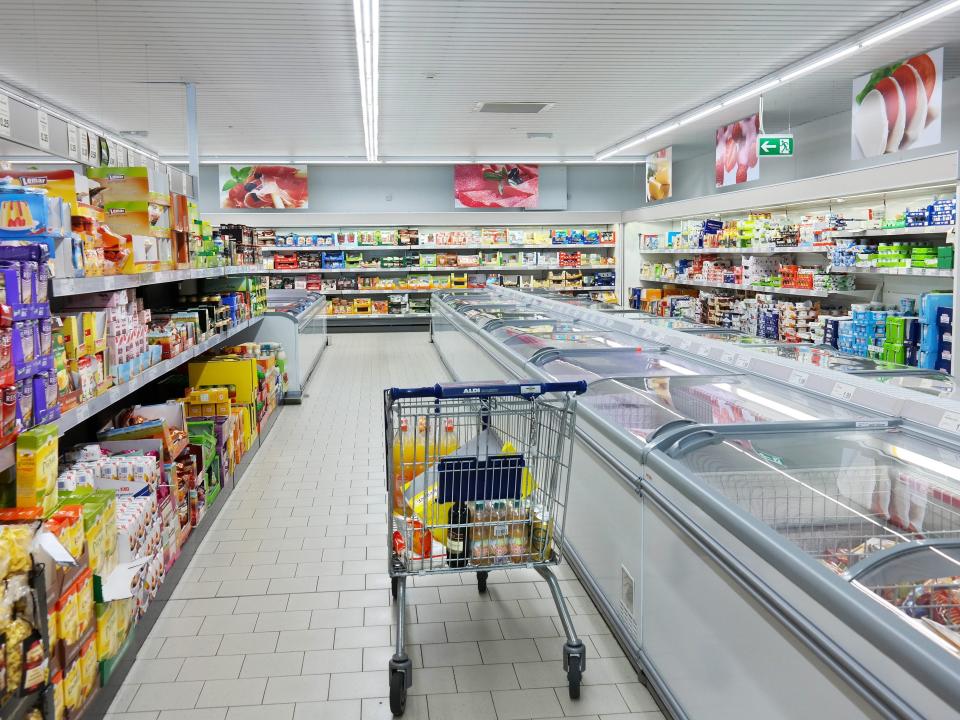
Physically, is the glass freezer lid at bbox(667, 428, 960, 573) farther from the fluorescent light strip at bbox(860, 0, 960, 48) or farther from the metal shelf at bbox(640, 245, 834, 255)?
the metal shelf at bbox(640, 245, 834, 255)

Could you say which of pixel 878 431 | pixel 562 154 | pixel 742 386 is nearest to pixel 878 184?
pixel 742 386

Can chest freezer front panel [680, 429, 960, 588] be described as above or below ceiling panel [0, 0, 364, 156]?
below

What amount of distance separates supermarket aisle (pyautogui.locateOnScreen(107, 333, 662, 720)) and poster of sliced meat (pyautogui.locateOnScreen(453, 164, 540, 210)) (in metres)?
12.1

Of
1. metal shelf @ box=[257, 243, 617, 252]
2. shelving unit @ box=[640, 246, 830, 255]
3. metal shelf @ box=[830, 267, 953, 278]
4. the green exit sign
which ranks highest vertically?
the green exit sign

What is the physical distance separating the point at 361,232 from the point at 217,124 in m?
4.89

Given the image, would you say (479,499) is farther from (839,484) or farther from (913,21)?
(913,21)

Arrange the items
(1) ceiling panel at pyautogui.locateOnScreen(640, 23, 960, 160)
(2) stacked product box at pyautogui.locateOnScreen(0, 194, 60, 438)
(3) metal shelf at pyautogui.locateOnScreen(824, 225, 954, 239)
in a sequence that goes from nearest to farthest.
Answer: (2) stacked product box at pyautogui.locateOnScreen(0, 194, 60, 438) → (3) metal shelf at pyautogui.locateOnScreen(824, 225, 954, 239) → (1) ceiling panel at pyautogui.locateOnScreen(640, 23, 960, 160)

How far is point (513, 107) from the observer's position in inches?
414

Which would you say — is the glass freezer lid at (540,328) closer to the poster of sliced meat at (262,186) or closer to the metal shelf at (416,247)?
the metal shelf at (416,247)

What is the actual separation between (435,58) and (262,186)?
28.5 feet

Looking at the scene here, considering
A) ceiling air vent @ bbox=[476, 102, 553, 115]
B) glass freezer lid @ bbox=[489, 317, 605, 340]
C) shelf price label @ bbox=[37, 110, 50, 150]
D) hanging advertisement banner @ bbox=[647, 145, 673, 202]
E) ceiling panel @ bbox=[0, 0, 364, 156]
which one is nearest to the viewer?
shelf price label @ bbox=[37, 110, 50, 150]

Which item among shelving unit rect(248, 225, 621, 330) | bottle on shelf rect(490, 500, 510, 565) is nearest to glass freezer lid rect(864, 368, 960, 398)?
bottle on shelf rect(490, 500, 510, 565)

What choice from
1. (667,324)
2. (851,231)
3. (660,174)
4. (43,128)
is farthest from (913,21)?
(660,174)

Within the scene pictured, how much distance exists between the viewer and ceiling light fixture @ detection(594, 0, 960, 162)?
6.36m
